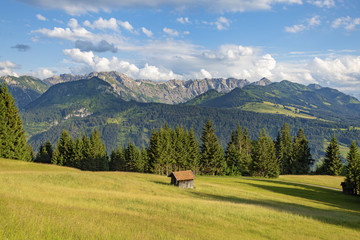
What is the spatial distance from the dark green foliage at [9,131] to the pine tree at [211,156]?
2230 inches

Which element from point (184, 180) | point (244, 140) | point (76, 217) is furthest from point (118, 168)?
point (76, 217)

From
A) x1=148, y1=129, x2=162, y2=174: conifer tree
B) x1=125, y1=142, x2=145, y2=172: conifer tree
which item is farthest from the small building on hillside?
x1=125, y1=142, x2=145, y2=172: conifer tree

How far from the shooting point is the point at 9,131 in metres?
59.0

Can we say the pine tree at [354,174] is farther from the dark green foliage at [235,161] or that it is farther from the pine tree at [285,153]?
the pine tree at [285,153]

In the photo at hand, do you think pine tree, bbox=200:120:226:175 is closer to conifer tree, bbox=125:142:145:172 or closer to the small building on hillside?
conifer tree, bbox=125:142:145:172

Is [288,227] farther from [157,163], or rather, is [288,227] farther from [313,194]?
[157,163]

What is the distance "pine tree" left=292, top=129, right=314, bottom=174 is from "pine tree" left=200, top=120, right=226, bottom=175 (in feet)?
125

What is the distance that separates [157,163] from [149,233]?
221 ft

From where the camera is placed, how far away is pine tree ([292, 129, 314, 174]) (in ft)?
364

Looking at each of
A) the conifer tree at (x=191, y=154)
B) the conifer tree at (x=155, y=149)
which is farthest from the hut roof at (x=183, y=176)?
the conifer tree at (x=191, y=154)

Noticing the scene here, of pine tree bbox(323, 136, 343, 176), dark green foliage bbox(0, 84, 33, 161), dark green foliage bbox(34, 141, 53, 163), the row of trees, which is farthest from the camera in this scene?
dark green foliage bbox(34, 141, 53, 163)

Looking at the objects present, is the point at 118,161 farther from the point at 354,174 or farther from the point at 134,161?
the point at 354,174

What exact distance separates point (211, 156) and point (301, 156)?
45.7 metres

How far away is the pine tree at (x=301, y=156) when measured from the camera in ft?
364
